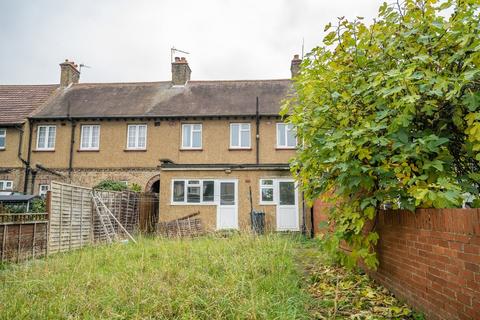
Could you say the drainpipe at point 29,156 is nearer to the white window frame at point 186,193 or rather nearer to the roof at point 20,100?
the roof at point 20,100

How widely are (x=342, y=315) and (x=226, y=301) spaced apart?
138 cm

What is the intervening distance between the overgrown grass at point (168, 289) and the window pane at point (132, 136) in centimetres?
1289

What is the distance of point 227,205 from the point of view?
1582 cm

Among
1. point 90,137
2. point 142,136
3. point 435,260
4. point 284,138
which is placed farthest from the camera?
point 90,137

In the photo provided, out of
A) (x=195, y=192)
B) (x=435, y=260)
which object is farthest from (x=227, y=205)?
(x=435, y=260)

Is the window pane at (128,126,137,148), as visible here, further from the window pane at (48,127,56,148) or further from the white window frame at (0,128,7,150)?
the white window frame at (0,128,7,150)

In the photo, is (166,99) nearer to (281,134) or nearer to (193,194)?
(281,134)

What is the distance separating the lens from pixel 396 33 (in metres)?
4.30

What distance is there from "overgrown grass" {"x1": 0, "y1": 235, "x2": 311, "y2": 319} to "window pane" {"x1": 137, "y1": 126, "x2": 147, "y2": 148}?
12.8 meters

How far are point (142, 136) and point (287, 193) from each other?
909 cm

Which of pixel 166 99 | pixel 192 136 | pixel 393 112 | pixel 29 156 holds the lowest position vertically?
pixel 393 112

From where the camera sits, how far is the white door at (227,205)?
15672mm

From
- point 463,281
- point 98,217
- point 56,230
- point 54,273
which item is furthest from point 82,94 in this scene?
point 463,281

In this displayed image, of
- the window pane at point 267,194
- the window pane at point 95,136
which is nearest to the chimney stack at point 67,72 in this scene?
the window pane at point 95,136
